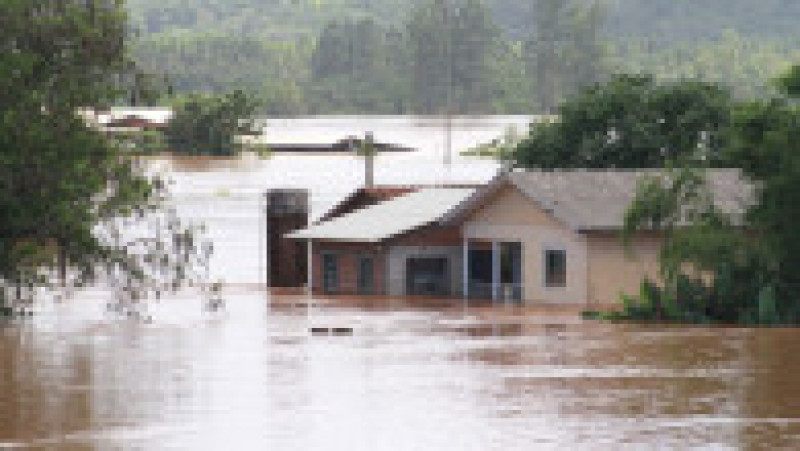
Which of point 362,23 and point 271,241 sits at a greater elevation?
point 362,23

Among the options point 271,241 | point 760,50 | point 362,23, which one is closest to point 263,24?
point 362,23

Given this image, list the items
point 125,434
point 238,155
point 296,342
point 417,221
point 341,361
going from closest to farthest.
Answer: point 125,434
point 341,361
point 296,342
point 417,221
point 238,155

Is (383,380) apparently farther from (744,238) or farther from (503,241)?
(503,241)

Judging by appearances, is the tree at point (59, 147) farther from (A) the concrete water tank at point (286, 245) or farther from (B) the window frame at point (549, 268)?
(A) the concrete water tank at point (286, 245)

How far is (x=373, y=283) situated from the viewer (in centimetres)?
5491

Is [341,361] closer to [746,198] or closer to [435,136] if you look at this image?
[746,198]

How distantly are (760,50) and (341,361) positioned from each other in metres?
109

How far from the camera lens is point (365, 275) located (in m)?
55.2

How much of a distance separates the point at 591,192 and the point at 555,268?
1714mm

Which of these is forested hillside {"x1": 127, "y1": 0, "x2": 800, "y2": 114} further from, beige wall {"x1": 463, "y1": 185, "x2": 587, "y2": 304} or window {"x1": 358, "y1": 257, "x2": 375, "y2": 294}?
beige wall {"x1": 463, "y1": 185, "x2": 587, "y2": 304}

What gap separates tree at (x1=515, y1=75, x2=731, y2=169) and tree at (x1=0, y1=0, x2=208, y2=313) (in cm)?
2962

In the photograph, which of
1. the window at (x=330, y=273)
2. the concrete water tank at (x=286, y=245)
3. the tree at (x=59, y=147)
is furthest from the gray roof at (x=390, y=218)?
Answer: the tree at (x=59, y=147)

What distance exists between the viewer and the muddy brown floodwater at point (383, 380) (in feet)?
86.6

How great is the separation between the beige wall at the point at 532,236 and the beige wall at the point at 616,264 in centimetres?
21
